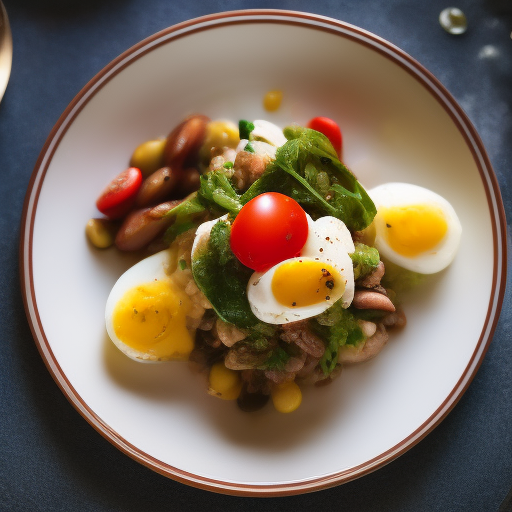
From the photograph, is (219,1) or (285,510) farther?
(219,1)

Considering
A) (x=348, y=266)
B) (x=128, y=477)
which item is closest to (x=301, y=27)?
(x=348, y=266)

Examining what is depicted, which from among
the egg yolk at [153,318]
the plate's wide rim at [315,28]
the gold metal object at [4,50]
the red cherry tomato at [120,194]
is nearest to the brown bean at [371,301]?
the plate's wide rim at [315,28]

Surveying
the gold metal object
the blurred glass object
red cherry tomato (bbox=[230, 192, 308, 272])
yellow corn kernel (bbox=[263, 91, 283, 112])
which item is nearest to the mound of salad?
red cherry tomato (bbox=[230, 192, 308, 272])

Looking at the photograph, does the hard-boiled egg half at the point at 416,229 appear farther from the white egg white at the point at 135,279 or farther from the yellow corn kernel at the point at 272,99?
the white egg white at the point at 135,279

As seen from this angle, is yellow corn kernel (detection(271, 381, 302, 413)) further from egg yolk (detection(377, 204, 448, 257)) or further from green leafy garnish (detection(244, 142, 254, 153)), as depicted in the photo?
green leafy garnish (detection(244, 142, 254, 153))

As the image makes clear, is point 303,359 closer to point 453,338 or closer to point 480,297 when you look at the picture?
point 453,338

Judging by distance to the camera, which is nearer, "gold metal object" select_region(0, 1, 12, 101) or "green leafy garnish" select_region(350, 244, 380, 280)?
"green leafy garnish" select_region(350, 244, 380, 280)
